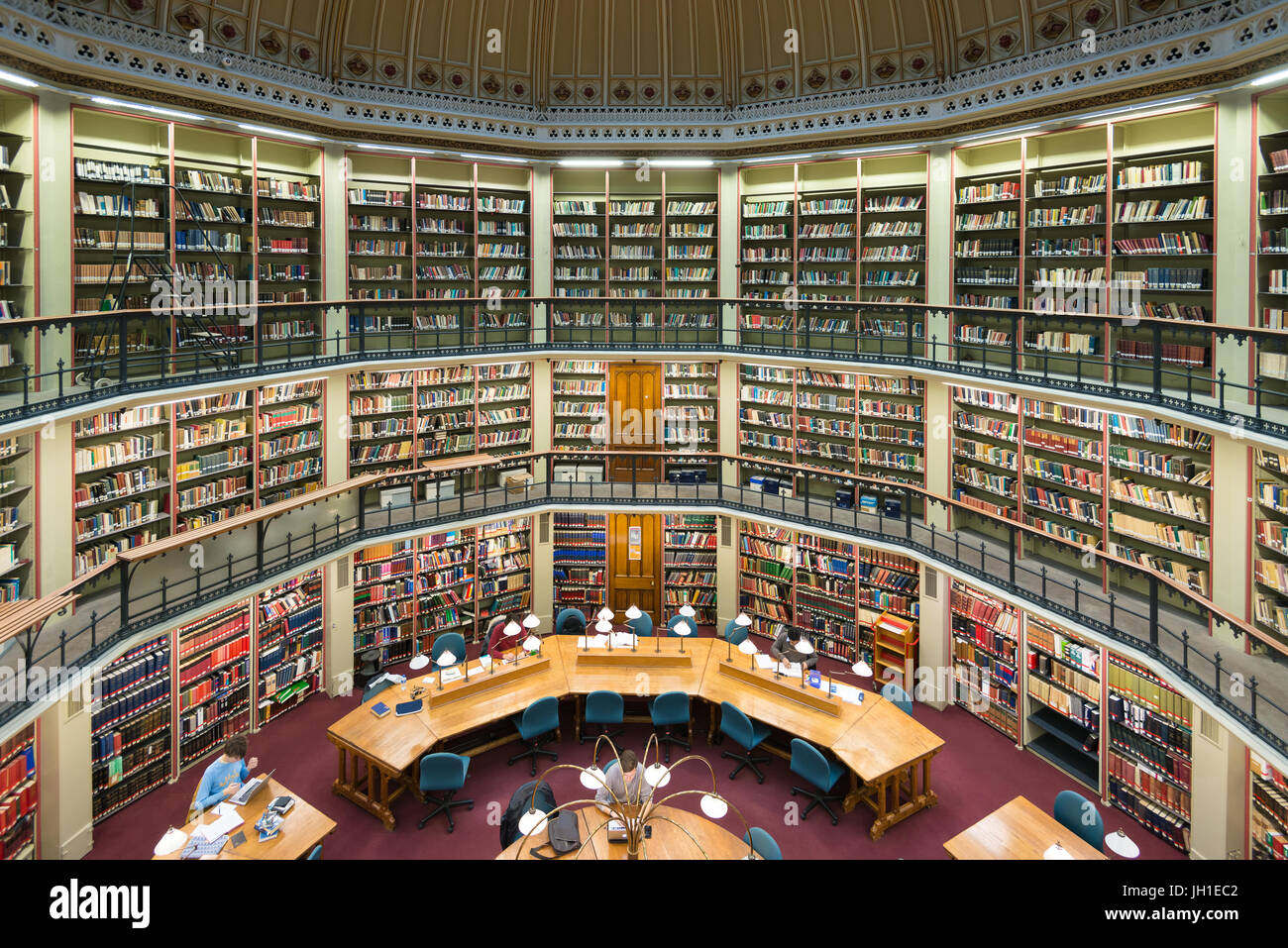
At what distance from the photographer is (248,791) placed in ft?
21.3

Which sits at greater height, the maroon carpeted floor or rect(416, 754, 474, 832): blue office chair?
rect(416, 754, 474, 832): blue office chair

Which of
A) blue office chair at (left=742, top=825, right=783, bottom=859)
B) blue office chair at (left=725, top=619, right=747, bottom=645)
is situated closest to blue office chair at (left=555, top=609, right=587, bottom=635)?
blue office chair at (left=725, top=619, right=747, bottom=645)

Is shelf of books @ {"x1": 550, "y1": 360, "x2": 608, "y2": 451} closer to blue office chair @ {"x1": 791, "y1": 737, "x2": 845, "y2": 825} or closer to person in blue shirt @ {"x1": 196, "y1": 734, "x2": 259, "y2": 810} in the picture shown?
blue office chair @ {"x1": 791, "y1": 737, "x2": 845, "y2": 825}

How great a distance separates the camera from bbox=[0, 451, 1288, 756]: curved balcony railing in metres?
6.30

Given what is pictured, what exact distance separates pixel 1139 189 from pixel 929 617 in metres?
5.40

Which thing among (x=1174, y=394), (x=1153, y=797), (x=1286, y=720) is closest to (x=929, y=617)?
(x=1153, y=797)

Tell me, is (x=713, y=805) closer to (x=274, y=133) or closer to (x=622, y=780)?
(x=622, y=780)

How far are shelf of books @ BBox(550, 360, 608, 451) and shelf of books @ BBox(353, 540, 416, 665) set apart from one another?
3055 mm

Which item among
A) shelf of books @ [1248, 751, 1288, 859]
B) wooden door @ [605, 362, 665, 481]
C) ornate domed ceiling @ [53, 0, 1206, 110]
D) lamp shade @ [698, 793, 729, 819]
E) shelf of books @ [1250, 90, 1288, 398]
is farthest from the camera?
wooden door @ [605, 362, 665, 481]

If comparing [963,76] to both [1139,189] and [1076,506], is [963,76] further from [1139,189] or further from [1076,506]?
[1076,506]

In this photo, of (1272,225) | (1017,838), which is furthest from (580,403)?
(1272,225)

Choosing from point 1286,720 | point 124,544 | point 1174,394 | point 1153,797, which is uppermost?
point 1174,394

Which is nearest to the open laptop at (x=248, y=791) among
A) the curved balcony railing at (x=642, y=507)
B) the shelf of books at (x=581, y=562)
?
the curved balcony railing at (x=642, y=507)

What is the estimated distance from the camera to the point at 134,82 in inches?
327
